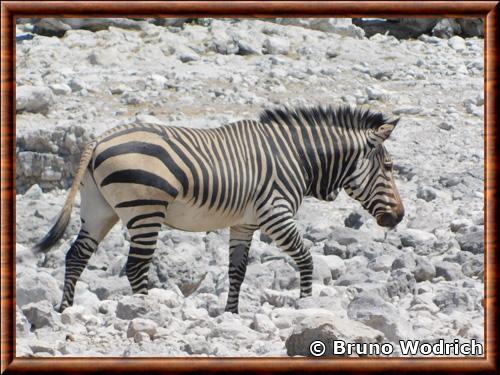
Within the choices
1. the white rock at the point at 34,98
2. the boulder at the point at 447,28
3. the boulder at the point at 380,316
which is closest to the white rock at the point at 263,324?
the boulder at the point at 380,316

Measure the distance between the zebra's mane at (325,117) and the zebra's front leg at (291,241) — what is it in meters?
0.89

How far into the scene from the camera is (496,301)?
612 cm

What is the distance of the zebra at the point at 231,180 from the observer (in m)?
7.47

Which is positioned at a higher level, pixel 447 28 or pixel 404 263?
pixel 447 28

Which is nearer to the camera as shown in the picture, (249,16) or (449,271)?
(249,16)

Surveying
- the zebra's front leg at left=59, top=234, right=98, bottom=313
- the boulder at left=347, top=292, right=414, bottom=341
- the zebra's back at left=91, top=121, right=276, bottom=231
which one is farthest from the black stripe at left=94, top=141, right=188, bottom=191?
the boulder at left=347, top=292, right=414, bottom=341

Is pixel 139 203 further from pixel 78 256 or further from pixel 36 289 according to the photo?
pixel 36 289

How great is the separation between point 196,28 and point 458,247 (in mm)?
7027

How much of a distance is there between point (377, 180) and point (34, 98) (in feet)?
16.5

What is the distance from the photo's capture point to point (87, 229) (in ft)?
25.3

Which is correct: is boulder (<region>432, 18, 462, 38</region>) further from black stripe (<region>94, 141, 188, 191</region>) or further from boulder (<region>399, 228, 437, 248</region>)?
black stripe (<region>94, 141, 188, 191</region>)

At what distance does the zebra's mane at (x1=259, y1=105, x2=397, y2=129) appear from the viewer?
8469 mm

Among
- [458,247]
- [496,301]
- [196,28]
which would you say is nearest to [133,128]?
[496,301]

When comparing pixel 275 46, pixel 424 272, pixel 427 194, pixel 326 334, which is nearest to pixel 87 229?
pixel 326 334
